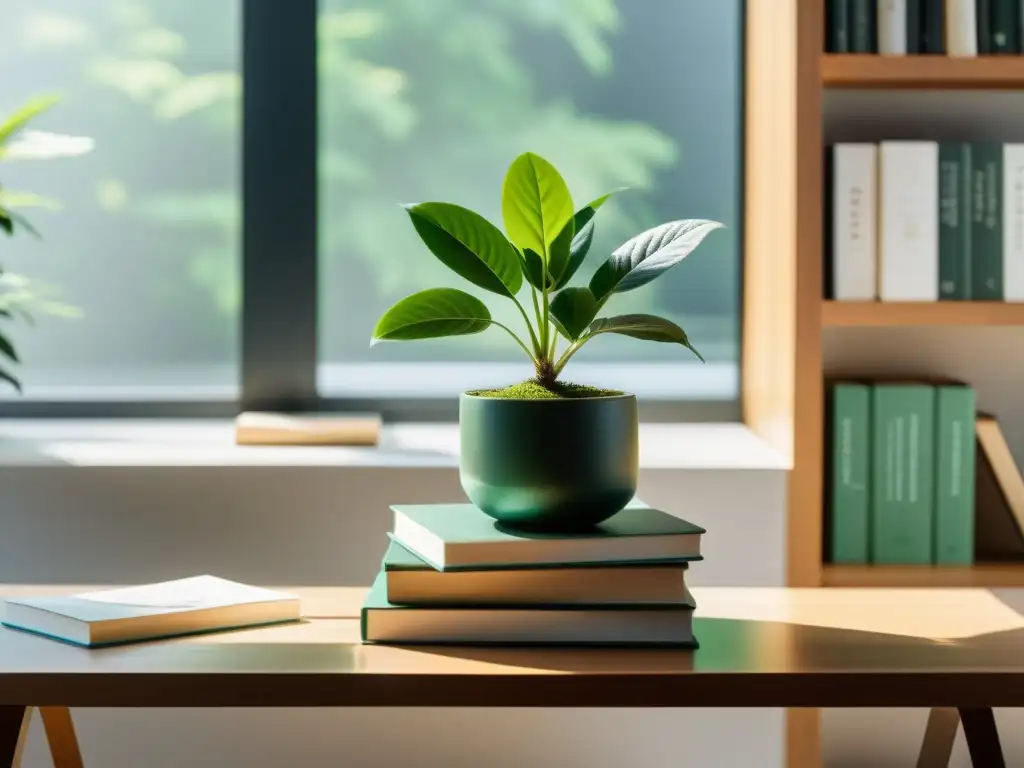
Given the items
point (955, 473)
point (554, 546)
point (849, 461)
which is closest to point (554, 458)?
point (554, 546)

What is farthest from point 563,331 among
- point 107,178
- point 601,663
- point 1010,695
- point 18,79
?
point 18,79

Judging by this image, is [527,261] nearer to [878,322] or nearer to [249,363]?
[878,322]

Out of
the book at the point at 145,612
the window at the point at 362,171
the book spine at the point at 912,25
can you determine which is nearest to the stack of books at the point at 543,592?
the book at the point at 145,612

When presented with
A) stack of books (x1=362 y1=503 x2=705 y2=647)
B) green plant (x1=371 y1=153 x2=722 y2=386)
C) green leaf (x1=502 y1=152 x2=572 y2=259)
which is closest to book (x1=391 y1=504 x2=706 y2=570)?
stack of books (x1=362 y1=503 x2=705 y2=647)

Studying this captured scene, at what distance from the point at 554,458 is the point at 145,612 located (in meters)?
0.42

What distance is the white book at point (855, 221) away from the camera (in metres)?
1.75

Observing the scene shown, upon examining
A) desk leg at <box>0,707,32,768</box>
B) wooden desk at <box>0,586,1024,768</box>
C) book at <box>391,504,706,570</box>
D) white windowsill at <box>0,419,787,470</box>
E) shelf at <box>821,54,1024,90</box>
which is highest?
shelf at <box>821,54,1024,90</box>

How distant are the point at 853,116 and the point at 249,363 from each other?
3.63 ft

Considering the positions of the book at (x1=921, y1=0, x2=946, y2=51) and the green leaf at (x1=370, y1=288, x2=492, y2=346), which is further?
the book at (x1=921, y1=0, x2=946, y2=51)

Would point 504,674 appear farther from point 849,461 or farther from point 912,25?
point 912,25

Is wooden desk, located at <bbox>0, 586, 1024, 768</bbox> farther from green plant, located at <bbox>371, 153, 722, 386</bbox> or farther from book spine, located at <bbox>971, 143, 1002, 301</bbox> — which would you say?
book spine, located at <bbox>971, 143, 1002, 301</bbox>

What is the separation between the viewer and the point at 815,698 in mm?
1066

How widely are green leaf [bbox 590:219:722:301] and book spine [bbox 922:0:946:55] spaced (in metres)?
0.74

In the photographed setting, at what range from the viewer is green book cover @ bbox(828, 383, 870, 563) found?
1.76m
